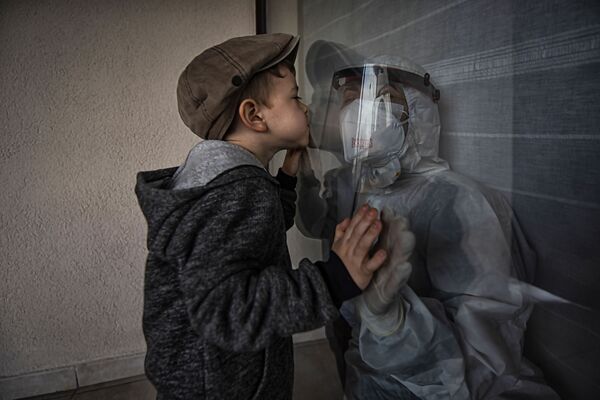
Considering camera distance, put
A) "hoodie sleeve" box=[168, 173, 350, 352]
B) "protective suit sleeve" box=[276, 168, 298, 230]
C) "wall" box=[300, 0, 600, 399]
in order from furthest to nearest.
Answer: "protective suit sleeve" box=[276, 168, 298, 230]
"hoodie sleeve" box=[168, 173, 350, 352]
"wall" box=[300, 0, 600, 399]

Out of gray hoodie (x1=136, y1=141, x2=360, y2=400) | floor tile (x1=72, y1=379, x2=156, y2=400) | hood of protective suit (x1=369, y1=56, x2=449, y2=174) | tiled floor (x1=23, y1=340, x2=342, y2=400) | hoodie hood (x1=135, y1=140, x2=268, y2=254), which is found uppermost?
hood of protective suit (x1=369, y1=56, x2=449, y2=174)

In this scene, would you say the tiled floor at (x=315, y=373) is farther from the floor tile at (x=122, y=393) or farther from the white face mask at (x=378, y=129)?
the floor tile at (x=122, y=393)

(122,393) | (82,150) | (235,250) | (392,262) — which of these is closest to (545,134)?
(392,262)

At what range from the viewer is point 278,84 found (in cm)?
71

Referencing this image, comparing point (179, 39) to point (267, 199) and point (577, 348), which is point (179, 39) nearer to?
point (267, 199)

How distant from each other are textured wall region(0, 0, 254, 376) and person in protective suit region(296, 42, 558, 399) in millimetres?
982

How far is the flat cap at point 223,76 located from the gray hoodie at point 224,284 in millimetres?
64

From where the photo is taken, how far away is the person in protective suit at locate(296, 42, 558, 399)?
0.52 m

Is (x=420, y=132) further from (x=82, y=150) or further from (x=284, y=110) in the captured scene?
(x=82, y=150)

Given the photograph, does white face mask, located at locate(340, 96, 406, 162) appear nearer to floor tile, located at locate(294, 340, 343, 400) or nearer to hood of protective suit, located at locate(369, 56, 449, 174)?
hood of protective suit, located at locate(369, 56, 449, 174)

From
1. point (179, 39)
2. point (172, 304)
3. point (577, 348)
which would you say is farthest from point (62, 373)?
point (577, 348)

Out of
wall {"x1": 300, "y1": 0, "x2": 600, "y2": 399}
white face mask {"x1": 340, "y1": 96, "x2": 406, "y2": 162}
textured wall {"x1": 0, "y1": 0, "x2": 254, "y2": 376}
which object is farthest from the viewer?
textured wall {"x1": 0, "y1": 0, "x2": 254, "y2": 376}

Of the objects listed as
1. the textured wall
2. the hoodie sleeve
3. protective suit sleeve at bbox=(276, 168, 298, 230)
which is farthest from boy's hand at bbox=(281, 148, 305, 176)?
the textured wall

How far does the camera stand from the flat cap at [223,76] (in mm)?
655
